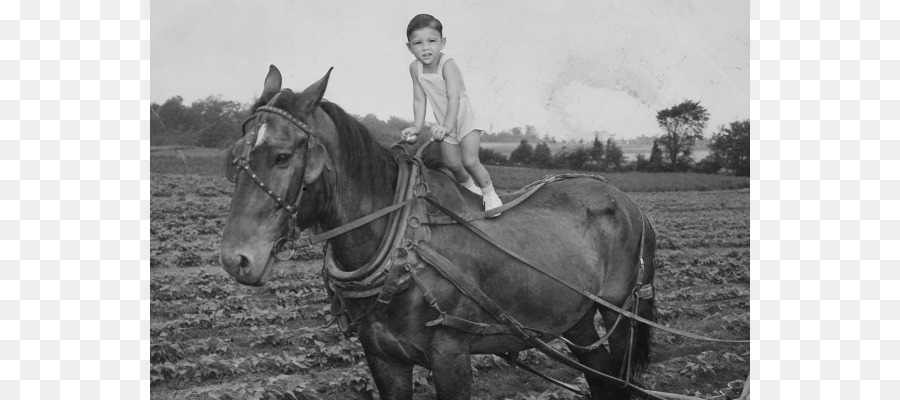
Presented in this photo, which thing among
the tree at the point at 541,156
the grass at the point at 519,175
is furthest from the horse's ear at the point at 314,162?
the tree at the point at 541,156

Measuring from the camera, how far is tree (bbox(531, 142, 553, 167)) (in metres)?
4.82

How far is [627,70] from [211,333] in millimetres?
3578

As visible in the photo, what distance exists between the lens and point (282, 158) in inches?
91.8

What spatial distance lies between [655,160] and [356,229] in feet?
10.7

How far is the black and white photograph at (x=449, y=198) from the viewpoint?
256cm

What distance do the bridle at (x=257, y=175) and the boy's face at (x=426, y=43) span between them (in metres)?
0.74

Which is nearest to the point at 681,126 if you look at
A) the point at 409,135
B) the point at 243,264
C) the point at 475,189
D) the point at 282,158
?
the point at 475,189

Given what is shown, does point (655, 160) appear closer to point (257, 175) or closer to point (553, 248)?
point (553, 248)

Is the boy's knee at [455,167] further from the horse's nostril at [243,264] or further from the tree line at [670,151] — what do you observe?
the tree line at [670,151]

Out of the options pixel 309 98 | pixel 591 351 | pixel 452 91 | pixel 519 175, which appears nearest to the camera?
pixel 309 98

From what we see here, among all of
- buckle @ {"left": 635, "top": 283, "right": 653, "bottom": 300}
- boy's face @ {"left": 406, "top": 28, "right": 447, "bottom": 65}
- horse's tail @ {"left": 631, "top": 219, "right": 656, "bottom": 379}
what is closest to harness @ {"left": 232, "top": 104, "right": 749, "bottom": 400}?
boy's face @ {"left": 406, "top": 28, "right": 447, "bottom": 65}

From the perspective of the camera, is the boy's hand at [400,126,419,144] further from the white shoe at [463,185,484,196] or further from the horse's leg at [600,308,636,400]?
the horse's leg at [600,308,636,400]

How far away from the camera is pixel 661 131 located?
5.03 m

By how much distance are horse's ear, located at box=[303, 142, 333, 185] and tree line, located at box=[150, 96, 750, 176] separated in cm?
188
